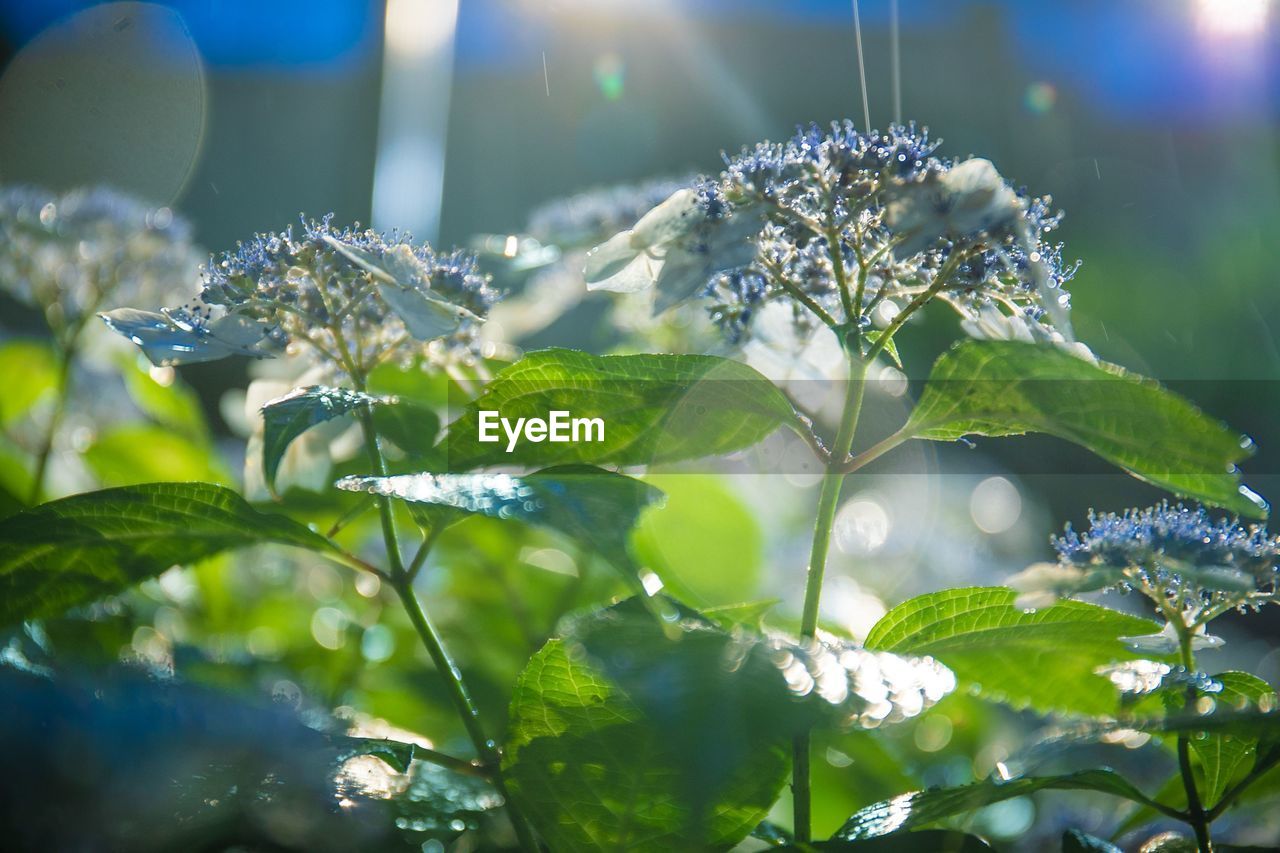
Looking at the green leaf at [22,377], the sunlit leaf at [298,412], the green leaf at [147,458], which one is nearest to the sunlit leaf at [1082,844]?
the sunlit leaf at [298,412]

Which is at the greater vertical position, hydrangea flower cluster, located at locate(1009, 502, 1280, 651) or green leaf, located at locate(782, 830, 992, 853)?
hydrangea flower cluster, located at locate(1009, 502, 1280, 651)

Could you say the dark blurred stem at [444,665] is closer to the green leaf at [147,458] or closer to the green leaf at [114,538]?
the green leaf at [114,538]

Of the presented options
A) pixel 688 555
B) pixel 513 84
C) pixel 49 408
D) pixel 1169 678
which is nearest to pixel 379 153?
pixel 513 84

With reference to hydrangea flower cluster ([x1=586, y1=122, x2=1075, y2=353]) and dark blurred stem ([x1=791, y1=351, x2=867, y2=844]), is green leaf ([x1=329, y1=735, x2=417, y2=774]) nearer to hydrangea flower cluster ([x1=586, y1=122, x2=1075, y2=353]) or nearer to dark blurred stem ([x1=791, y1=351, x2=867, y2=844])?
dark blurred stem ([x1=791, y1=351, x2=867, y2=844])

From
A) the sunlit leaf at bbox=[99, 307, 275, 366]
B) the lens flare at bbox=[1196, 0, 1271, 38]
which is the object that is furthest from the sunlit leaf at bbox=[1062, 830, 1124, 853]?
the lens flare at bbox=[1196, 0, 1271, 38]

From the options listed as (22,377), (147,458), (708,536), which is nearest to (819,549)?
(708,536)

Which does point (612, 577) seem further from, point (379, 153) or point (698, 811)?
point (379, 153)
